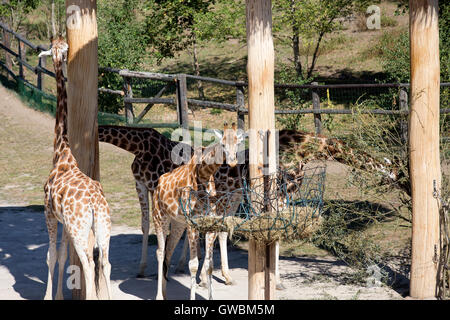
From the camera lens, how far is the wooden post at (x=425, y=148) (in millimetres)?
7113

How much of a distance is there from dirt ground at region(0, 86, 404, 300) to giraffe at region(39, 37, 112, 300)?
983 millimetres

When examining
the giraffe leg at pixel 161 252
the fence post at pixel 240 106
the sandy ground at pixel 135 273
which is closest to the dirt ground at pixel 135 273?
the sandy ground at pixel 135 273

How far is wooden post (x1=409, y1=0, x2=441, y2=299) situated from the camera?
23.3 ft

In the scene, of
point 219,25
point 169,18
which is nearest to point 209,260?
point 219,25

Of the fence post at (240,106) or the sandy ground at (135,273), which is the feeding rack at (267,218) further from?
the fence post at (240,106)

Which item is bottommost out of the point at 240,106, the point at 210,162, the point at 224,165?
the point at 224,165

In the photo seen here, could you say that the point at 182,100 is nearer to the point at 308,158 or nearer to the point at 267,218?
the point at 308,158

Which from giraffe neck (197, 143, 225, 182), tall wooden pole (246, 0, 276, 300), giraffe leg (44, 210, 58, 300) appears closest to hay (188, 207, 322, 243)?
tall wooden pole (246, 0, 276, 300)

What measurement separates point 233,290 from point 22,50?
545 inches

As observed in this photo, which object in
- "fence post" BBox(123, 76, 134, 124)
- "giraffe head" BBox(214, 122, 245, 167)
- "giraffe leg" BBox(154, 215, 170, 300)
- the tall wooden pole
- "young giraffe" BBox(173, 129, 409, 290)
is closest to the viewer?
the tall wooden pole

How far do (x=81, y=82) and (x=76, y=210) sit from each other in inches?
60.2

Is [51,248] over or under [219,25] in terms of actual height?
under

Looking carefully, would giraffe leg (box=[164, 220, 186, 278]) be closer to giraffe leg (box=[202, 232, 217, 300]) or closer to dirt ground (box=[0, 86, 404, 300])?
dirt ground (box=[0, 86, 404, 300])

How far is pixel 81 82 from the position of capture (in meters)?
7.13
